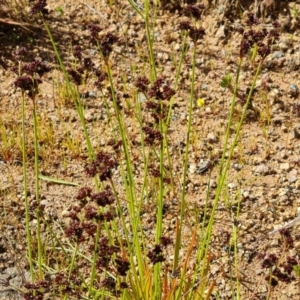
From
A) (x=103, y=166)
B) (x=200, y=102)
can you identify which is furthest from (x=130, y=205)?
(x=200, y=102)

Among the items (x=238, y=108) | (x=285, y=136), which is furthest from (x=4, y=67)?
(x=285, y=136)

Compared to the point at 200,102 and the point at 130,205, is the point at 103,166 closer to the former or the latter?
the point at 130,205

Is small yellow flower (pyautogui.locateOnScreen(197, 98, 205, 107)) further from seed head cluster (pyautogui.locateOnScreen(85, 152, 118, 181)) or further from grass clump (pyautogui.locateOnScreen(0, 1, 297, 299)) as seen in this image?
seed head cluster (pyautogui.locateOnScreen(85, 152, 118, 181))

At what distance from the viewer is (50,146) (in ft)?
14.1

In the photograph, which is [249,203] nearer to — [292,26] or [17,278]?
[17,278]

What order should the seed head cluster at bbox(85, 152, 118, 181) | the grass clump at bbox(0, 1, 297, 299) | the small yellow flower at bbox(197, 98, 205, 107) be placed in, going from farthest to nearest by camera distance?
the small yellow flower at bbox(197, 98, 205, 107) → the grass clump at bbox(0, 1, 297, 299) → the seed head cluster at bbox(85, 152, 118, 181)

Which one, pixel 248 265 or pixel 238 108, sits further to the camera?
pixel 238 108

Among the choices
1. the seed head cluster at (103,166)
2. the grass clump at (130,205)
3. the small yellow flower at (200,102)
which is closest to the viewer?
the seed head cluster at (103,166)

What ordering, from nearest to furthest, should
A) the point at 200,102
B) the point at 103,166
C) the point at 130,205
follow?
the point at 103,166
the point at 130,205
the point at 200,102

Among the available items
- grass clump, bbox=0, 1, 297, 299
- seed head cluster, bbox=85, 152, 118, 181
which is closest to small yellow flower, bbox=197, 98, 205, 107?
grass clump, bbox=0, 1, 297, 299

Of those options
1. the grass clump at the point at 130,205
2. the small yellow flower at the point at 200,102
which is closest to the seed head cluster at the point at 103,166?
the grass clump at the point at 130,205

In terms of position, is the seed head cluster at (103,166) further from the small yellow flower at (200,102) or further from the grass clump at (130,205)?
the small yellow flower at (200,102)

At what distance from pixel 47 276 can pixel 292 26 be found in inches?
123

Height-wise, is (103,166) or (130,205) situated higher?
(103,166)
